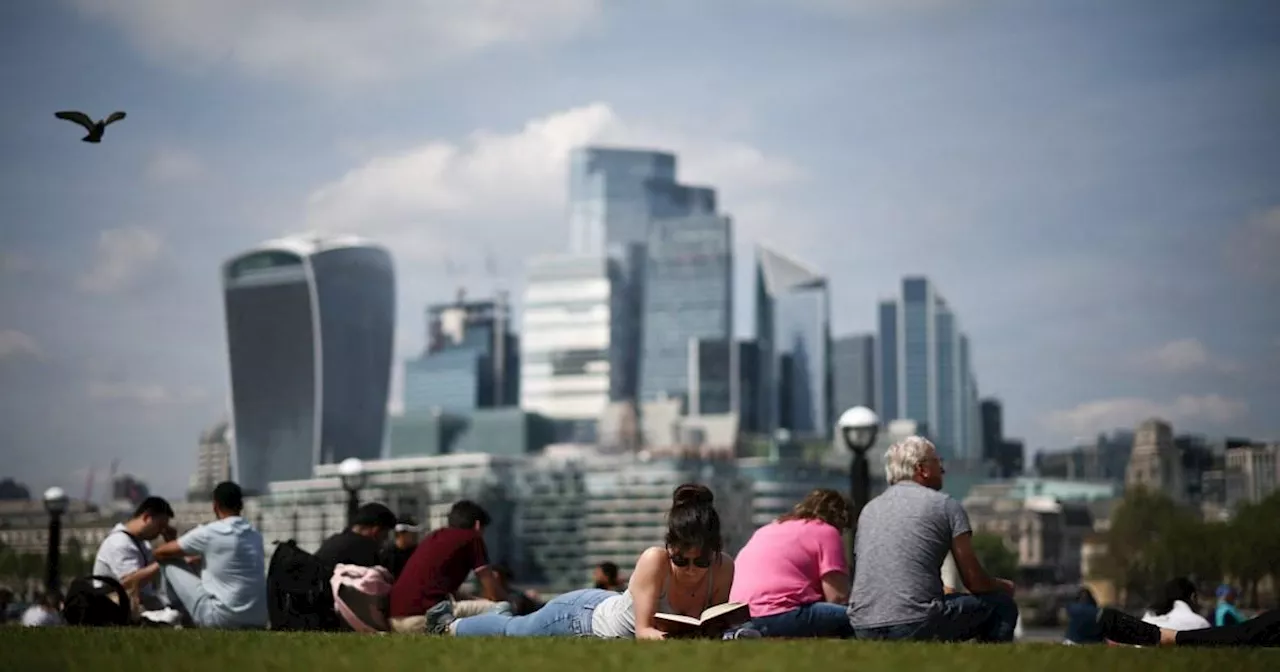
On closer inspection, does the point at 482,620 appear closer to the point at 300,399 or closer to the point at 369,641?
the point at 369,641

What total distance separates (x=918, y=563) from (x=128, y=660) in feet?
15.3

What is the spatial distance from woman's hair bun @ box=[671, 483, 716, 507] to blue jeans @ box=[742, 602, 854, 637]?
1764 mm

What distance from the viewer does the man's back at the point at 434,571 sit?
13102mm

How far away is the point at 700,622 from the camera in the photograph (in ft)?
31.8

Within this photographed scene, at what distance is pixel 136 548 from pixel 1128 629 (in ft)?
24.7

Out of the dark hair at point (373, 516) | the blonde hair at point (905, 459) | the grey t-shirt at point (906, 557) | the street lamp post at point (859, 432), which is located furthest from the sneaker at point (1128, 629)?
the street lamp post at point (859, 432)

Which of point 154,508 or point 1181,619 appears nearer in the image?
point 154,508

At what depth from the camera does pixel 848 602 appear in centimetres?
1201

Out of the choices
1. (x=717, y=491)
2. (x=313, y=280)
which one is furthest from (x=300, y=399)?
(x=717, y=491)

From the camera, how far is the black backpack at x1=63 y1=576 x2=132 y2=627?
12.6 metres

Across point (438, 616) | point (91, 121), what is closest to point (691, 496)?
point (438, 616)

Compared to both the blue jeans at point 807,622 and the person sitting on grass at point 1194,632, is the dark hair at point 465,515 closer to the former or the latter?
the blue jeans at point 807,622

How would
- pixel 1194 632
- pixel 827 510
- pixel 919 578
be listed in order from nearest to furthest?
pixel 919 578 → pixel 1194 632 → pixel 827 510

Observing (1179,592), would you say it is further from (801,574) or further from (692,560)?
(692,560)
